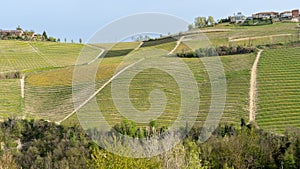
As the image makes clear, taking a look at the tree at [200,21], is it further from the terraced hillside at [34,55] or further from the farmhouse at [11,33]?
the farmhouse at [11,33]

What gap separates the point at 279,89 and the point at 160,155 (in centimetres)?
2869

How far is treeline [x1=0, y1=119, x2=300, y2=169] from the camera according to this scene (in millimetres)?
15805

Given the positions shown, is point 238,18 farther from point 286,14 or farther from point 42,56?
point 42,56

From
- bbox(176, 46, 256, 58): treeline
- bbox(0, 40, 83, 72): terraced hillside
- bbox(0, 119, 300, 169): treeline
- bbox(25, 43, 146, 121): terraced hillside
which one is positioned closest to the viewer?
bbox(0, 119, 300, 169): treeline

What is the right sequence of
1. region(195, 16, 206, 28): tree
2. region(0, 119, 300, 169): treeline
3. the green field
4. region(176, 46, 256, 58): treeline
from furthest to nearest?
region(195, 16, 206, 28): tree, region(176, 46, 256, 58): treeline, the green field, region(0, 119, 300, 169): treeline

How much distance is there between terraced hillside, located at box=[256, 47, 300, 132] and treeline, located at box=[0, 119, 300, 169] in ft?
9.33

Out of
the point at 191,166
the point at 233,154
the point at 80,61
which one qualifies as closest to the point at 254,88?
the point at 233,154

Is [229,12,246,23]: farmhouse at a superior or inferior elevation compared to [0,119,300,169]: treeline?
superior

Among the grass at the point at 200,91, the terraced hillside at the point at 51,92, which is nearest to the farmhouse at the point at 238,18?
the grass at the point at 200,91

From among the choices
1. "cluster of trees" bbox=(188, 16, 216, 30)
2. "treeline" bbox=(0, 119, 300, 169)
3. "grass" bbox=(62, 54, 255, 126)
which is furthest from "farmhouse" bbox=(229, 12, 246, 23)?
"treeline" bbox=(0, 119, 300, 169)

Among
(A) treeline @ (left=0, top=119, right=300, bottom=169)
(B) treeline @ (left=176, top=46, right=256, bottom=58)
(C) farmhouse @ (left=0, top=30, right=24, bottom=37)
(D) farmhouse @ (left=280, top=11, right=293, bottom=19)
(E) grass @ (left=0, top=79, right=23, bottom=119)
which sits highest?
(D) farmhouse @ (left=280, top=11, right=293, bottom=19)

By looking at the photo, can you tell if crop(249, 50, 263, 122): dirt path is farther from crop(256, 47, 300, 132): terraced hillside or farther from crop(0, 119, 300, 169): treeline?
crop(0, 119, 300, 169): treeline

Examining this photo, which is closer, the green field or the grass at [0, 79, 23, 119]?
the green field

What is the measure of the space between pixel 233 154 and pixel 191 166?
26.6 feet
